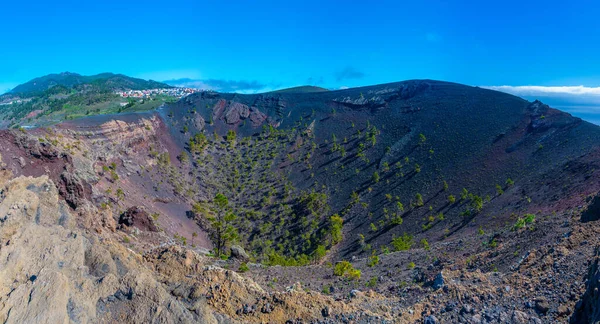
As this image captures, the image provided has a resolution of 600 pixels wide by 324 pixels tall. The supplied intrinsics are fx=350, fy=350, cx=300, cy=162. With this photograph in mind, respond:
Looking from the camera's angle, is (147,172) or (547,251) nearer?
(547,251)

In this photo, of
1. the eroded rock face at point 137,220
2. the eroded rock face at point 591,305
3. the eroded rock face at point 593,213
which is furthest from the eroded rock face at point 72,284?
the eroded rock face at point 593,213

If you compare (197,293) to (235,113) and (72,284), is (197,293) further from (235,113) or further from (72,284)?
(235,113)

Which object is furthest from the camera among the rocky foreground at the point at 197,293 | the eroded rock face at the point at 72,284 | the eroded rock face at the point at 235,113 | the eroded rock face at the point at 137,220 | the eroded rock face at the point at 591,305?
the eroded rock face at the point at 235,113

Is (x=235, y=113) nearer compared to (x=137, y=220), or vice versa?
(x=137, y=220)

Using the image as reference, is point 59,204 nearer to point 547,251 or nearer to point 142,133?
point 547,251

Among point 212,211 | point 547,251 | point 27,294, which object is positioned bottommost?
point 212,211

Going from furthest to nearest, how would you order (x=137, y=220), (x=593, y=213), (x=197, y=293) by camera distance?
1. (x=137, y=220)
2. (x=593, y=213)
3. (x=197, y=293)

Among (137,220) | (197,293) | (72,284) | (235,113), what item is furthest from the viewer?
(235,113)

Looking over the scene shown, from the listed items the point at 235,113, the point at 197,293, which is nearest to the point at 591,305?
the point at 197,293

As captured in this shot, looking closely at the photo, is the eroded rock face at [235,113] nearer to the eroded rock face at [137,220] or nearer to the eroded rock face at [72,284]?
the eroded rock face at [137,220]

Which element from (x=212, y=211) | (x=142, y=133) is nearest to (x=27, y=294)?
(x=212, y=211)

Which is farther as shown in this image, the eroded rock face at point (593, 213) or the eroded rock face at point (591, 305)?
the eroded rock face at point (593, 213)
